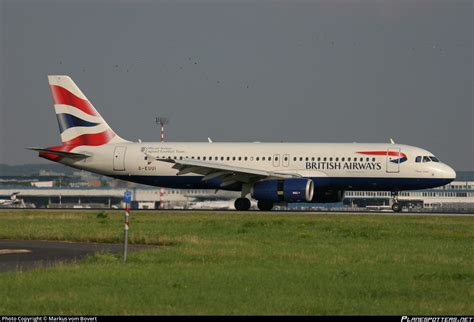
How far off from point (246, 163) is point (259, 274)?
34.6 metres

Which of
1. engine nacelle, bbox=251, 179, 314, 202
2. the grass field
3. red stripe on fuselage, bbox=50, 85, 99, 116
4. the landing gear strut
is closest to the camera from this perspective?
the grass field

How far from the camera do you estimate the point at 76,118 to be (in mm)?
58906

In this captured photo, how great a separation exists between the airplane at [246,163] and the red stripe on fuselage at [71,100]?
6 centimetres

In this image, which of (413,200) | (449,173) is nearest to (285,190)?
(449,173)

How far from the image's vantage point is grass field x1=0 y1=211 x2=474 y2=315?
17.0 m

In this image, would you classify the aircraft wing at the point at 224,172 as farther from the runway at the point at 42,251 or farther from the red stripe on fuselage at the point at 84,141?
the runway at the point at 42,251

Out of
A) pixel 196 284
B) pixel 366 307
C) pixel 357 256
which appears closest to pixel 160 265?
pixel 196 284

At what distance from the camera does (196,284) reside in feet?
65.2

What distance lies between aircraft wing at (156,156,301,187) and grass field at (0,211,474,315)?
14.5 meters

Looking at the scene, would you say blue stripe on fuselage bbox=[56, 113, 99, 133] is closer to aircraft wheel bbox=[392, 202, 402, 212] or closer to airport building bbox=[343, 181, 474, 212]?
aircraft wheel bbox=[392, 202, 402, 212]

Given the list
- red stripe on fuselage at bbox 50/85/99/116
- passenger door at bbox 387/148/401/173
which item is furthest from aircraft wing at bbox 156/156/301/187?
red stripe on fuselage at bbox 50/85/99/116

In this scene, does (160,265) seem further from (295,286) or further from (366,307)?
(366,307)

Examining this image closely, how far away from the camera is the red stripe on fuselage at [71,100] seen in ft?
194

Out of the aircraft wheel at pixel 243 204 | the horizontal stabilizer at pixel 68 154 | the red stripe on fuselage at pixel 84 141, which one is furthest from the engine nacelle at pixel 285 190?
the horizontal stabilizer at pixel 68 154
